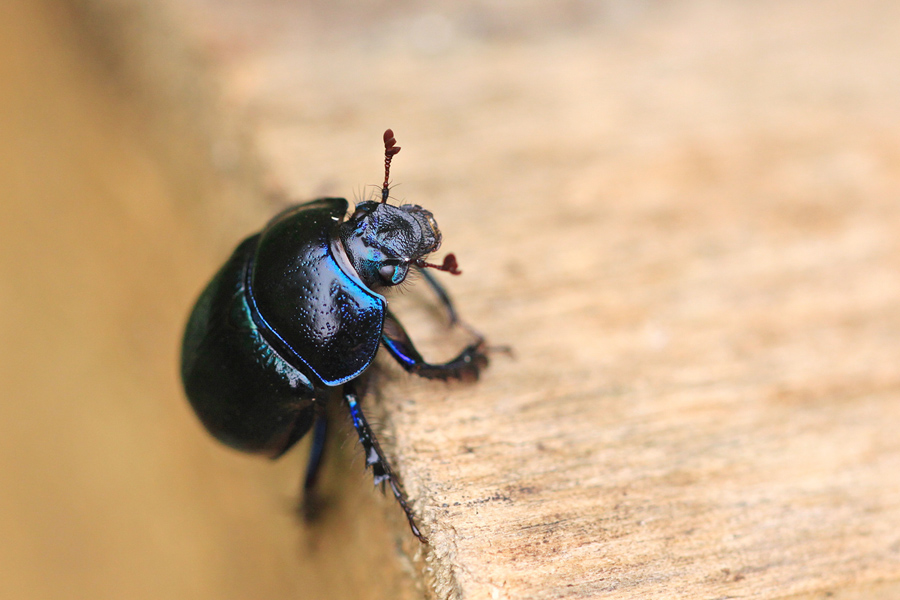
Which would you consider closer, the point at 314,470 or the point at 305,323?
the point at 305,323

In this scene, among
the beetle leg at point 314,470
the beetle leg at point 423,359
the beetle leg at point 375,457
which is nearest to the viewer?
the beetle leg at point 375,457

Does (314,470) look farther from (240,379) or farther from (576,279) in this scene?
(576,279)

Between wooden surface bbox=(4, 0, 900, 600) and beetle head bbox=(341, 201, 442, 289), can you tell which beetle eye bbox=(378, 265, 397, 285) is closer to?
beetle head bbox=(341, 201, 442, 289)

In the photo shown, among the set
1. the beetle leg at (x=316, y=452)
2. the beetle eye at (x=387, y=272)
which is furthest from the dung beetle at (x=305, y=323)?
the beetle leg at (x=316, y=452)

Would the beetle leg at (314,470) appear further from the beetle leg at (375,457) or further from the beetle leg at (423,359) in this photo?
the beetle leg at (423,359)

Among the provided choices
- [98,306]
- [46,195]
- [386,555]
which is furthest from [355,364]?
[46,195]

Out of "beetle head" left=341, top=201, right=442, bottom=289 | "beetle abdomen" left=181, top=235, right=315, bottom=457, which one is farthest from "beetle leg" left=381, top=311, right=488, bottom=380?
"beetle abdomen" left=181, top=235, right=315, bottom=457

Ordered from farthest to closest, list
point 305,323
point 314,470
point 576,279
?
1. point 576,279
2. point 314,470
3. point 305,323

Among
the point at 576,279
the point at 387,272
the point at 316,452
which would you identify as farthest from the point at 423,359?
the point at 576,279
